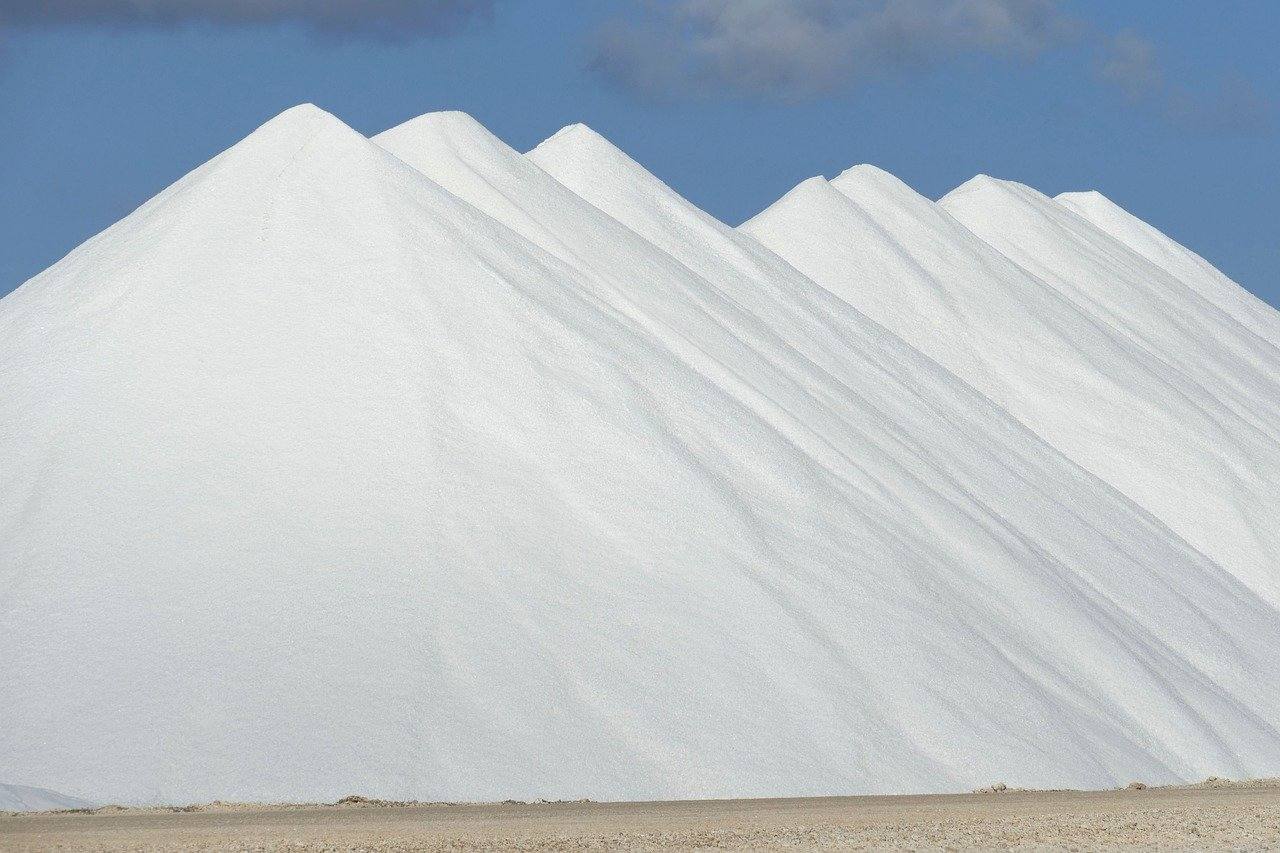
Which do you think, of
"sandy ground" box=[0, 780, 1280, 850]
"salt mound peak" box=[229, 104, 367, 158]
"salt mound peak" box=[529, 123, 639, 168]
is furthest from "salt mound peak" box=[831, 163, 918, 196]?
"sandy ground" box=[0, 780, 1280, 850]

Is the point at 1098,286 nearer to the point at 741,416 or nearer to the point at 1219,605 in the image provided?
the point at 1219,605

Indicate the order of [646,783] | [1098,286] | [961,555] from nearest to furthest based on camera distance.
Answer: [646,783]
[961,555]
[1098,286]

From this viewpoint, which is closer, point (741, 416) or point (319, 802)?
point (319, 802)

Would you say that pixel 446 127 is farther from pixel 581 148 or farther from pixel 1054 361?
pixel 1054 361

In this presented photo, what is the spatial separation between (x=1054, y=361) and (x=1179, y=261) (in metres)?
22.6

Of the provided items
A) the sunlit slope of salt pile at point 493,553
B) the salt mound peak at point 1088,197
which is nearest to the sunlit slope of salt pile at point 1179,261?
the salt mound peak at point 1088,197

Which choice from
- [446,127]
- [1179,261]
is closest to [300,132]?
[446,127]

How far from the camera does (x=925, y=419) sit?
29.8m

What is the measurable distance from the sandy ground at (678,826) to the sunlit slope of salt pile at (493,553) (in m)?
1.59

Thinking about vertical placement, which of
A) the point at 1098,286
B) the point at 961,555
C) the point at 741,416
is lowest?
the point at 961,555

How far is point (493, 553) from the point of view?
19906 millimetres

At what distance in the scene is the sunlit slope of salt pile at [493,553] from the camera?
56.8 ft


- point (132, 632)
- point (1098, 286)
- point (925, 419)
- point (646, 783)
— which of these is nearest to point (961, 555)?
point (925, 419)

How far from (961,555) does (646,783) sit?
8.37 meters
